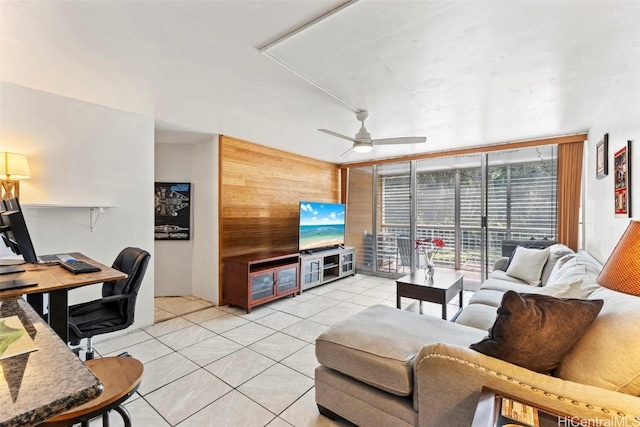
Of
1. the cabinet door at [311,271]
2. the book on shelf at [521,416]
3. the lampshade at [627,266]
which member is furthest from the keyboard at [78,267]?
the cabinet door at [311,271]

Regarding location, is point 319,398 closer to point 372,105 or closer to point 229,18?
point 229,18

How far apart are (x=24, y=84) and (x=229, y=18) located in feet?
6.94

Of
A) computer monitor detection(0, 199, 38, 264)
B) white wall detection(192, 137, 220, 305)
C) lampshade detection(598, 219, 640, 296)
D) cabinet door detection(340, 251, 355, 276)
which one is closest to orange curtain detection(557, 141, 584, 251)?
cabinet door detection(340, 251, 355, 276)

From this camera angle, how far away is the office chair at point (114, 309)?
2.05 meters

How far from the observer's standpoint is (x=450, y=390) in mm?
1265

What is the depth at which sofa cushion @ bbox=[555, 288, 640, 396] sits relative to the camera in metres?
1.05

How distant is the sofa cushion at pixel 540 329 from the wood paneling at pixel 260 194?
345cm

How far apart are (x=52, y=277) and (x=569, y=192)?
5.48 metres

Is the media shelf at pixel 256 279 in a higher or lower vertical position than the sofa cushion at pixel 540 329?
lower

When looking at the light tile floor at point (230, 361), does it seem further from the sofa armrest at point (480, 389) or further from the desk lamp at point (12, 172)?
the desk lamp at point (12, 172)

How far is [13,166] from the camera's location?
88.7 inches

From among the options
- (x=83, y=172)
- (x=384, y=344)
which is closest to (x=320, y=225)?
(x=83, y=172)

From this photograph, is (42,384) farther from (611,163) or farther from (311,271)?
(311,271)

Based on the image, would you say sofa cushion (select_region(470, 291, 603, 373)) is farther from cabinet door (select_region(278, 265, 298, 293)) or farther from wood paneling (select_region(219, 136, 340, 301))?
wood paneling (select_region(219, 136, 340, 301))
